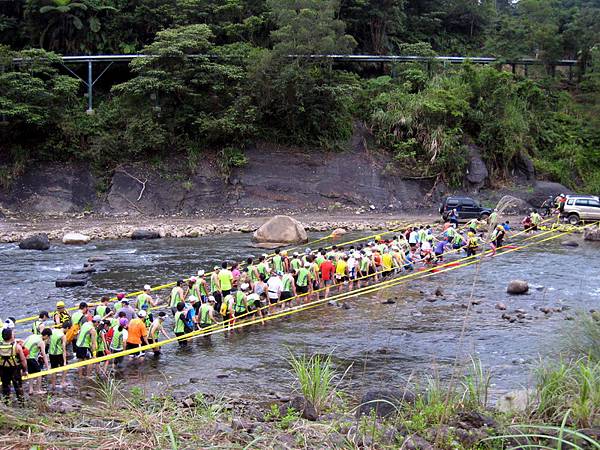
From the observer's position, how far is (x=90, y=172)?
3494 centimetres

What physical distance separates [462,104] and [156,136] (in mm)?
18311

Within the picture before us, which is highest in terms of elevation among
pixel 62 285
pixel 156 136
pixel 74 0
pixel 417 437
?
pixel 74 0

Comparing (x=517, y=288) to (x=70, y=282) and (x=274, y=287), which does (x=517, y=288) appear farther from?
(x=70, y=282)

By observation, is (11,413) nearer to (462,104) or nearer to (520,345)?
(520,345)

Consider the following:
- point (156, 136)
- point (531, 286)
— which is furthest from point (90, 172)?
point (531, 286)

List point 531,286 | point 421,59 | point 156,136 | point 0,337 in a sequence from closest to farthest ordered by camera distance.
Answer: point 0,337
point 531,286
point 156,136
point 421,59

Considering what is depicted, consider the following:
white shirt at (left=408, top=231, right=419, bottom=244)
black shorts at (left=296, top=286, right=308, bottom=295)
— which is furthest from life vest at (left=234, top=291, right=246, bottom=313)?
white shirt at (left=408, top=231, right=419, bottom=244)

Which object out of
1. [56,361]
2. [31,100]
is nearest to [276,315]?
[56,361]

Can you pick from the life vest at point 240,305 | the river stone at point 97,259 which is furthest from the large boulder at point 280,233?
the life vest at point 240,305

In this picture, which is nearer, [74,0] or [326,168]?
[326,168]

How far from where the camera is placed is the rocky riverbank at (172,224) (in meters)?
28.2

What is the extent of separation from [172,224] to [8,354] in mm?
20661

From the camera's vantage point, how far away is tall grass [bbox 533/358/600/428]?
684cm

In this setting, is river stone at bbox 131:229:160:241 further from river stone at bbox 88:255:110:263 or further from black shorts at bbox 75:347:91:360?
black shorts at bbox 75:347:91:360
